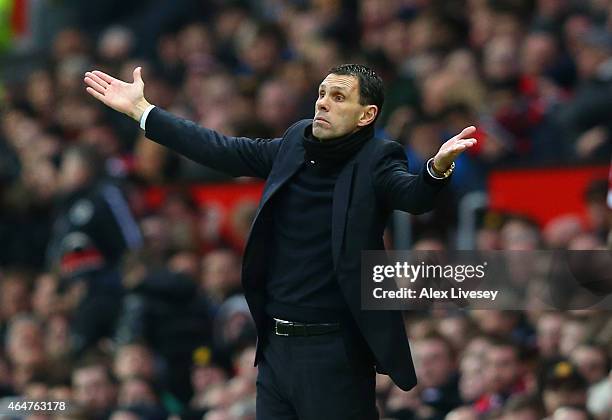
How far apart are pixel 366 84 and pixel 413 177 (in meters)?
0.53

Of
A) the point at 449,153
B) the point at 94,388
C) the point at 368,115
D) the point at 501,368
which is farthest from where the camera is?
the point at 94,388

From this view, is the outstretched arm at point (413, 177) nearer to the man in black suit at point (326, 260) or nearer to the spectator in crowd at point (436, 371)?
the man in black suit at point (326, 260)

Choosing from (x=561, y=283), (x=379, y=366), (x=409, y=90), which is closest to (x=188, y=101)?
(x=409, y=90)

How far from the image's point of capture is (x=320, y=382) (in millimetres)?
6227

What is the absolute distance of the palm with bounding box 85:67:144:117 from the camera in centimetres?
662

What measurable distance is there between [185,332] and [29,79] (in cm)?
548

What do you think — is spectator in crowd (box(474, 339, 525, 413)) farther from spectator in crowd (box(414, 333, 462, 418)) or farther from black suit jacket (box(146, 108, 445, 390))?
black suit jacket (box(146, 108, 445, 390))

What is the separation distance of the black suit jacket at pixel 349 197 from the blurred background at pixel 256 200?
1960 millimetres

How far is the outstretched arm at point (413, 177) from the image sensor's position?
5.86 metres

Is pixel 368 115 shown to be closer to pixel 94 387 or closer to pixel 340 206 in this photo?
pixel 340 206

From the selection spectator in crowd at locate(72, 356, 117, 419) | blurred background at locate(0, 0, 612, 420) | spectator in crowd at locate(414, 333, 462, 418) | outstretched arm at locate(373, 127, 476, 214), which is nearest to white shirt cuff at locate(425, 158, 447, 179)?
outstretched arm at locate(373, 127, 476, 214)

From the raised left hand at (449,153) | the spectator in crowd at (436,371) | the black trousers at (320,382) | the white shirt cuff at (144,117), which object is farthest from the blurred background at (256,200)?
the white shirt cuff at (144,117)

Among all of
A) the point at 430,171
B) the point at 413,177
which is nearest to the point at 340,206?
the point at 413,177

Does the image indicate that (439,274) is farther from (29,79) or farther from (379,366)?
(29,79)
